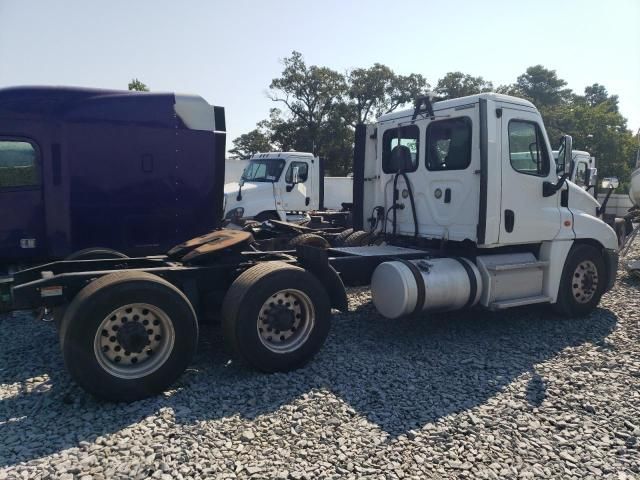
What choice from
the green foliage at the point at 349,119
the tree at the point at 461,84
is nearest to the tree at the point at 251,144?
the green foliage at the point at 349,119

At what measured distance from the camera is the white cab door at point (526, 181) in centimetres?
652

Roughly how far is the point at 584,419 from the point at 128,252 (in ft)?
20.2

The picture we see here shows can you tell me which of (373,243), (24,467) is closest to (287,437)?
(24,467)

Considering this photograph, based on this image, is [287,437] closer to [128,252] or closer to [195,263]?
[195,263]

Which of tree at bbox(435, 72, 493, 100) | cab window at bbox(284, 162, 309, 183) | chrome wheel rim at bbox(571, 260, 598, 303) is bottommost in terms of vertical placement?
chrome wheel rim at bbox(571, 260, 598, 303)

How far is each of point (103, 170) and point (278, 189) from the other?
275 inches

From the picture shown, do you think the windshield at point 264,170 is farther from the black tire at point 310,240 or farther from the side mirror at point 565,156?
the side mirror at point 565,156

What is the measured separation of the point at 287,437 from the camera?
12.7ft

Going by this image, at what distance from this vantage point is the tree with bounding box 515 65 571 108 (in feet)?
220

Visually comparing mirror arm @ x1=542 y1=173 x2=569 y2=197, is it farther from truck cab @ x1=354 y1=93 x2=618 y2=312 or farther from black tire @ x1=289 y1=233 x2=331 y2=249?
black tire @ x1=289 y1=233 x2=331 y2=249

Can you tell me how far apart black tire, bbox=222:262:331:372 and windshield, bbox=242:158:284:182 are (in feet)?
29.5

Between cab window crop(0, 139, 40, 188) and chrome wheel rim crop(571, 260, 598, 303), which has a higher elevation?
cab window crop(0, 139, 40, 188)

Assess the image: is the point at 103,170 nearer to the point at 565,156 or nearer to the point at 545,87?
the point at 565,156

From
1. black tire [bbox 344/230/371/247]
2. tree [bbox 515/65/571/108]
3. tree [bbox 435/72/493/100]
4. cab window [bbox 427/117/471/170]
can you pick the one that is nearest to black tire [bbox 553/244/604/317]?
cab window [bbox 427/117/471/170]
